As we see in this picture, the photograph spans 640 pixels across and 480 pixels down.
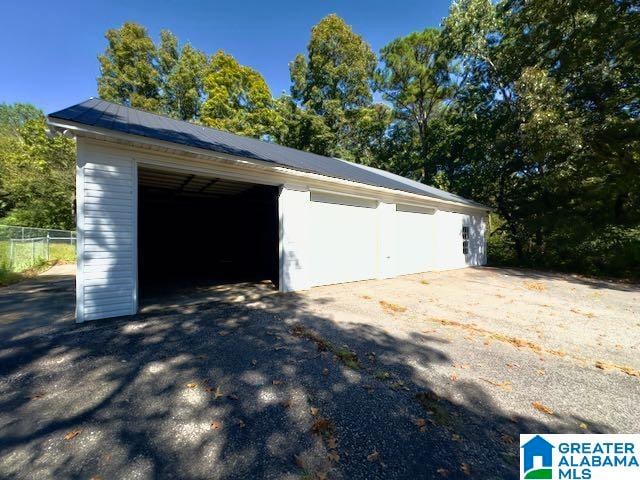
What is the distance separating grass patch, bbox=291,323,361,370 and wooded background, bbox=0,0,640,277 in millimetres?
5113

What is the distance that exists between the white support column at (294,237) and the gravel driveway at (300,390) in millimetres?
1782

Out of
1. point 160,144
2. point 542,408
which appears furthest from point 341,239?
point 542,408

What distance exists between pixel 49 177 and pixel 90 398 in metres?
25.0

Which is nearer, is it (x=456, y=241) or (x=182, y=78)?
(x=456, y=241)

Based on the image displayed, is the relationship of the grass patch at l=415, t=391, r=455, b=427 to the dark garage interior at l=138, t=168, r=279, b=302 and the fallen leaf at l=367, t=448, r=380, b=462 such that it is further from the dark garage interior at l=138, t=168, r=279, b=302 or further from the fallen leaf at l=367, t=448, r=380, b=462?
the dark garage interior at l=138, t=168, r=279, b=302

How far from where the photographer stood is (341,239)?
8297mm

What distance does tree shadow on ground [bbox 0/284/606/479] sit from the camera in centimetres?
185

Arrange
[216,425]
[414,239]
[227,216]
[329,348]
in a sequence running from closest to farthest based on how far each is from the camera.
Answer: [216,425] → [329,348] → [414,239] → [227,216]

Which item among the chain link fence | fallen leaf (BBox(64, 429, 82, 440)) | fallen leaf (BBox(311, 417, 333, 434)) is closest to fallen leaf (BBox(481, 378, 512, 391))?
fallen leaf (BBox(311, 417, 333, 434))

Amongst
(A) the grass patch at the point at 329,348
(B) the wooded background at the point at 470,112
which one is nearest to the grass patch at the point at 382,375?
(A) the grass patch at the point at 329,348

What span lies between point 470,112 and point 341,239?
14.7 metres

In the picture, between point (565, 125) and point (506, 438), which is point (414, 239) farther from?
point (506, 438)

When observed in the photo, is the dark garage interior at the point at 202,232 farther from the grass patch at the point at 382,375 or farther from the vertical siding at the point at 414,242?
the grass patch at the point at 382,375

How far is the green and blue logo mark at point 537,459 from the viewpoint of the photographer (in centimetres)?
190
